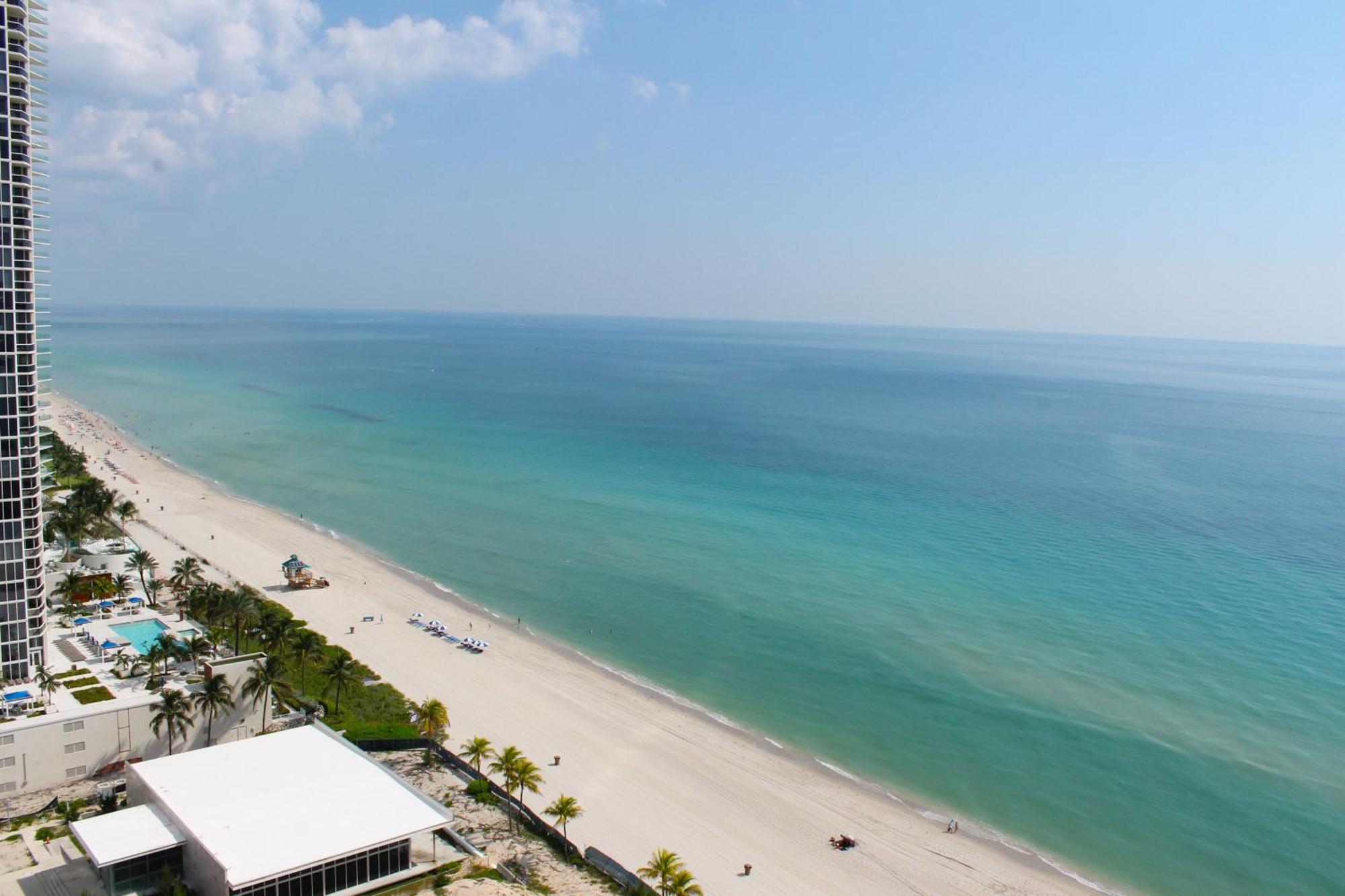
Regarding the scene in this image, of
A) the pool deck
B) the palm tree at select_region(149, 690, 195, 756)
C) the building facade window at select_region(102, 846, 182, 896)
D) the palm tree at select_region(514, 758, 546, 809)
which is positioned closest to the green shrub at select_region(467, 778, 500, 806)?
the palm tree at select_region(514, 758, 546, 809)

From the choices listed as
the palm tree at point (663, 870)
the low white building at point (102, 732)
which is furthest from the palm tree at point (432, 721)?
the palm tree at point (663, 870)

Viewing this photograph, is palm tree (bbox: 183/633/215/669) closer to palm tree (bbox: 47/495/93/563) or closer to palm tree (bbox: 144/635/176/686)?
A: palm tree (bbox: 144/635/176/686)

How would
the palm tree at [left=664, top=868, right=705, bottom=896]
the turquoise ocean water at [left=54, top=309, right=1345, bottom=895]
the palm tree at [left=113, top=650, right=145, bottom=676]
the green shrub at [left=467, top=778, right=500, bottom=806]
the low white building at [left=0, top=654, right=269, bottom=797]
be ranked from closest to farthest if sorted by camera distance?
the palm tree at [left=664, top=868, right=705, bottom=896], the low white building at [left=0, top=654, right=269, bottom=797], the green shrub at [left=467, top=778, right=500, bottom=806], the palm tree at [left=113, top=650, right=145, bottom=676], the turquoise ocean water at [left=54, top=309, right=1345, bottom=895]

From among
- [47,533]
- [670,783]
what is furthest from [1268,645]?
[47,533]

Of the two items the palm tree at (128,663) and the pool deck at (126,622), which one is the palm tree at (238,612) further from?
the palm tree at (128,663)

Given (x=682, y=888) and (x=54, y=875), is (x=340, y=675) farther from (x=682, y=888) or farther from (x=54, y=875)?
(x=682, y=888)

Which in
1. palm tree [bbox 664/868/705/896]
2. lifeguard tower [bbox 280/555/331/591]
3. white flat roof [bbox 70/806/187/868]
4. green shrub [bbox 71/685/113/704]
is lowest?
lifeguard tower [bbox 280/555/331/591]
